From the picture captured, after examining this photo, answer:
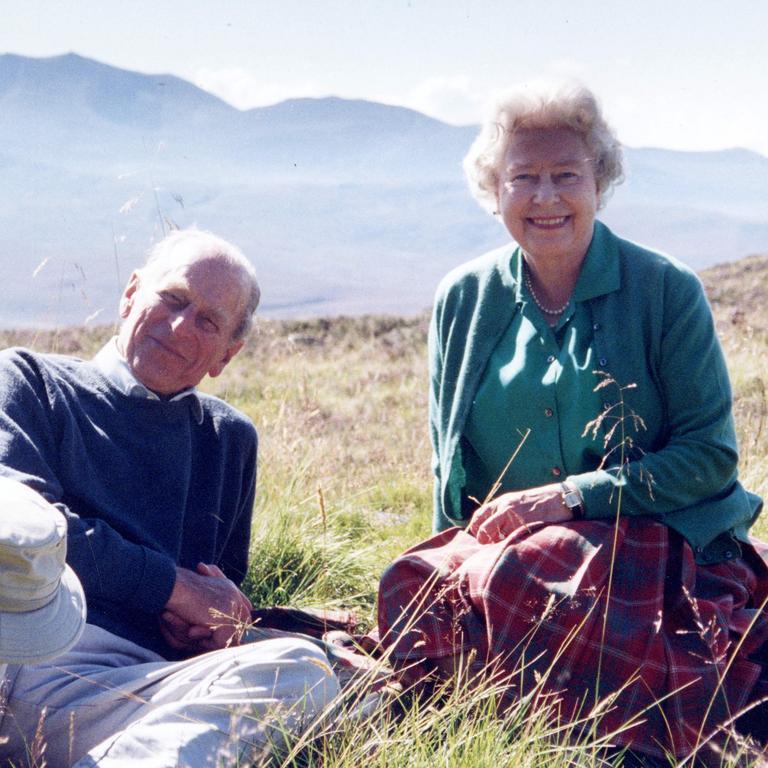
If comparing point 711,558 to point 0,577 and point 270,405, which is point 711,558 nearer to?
point 0,577

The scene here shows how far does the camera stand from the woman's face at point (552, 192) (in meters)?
3.23

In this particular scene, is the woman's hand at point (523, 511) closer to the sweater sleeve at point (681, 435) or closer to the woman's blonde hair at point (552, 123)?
the sweater sleeve at point (681, 435)

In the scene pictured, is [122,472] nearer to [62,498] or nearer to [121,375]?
[62,498]

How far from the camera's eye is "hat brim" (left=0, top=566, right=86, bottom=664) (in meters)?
1.85

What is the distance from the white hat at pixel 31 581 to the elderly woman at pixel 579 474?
1128 millimetres

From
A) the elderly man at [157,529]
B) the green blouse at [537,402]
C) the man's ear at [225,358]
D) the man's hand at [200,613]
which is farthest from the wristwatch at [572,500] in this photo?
the man's ear at [225,358]

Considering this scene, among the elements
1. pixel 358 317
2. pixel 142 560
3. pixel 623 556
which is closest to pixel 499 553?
pixel 623 556

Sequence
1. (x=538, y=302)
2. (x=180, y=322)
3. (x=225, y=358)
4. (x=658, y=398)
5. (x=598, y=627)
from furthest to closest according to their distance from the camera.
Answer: (x=538, y=302) < (x=225, y=358) < (x=658, y=398) < (x=180, y=322) < (x=598, y=627)

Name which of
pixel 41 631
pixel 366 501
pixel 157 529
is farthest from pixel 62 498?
pixel 366 501

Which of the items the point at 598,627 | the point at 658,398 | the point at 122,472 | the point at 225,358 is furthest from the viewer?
the point at 225,358

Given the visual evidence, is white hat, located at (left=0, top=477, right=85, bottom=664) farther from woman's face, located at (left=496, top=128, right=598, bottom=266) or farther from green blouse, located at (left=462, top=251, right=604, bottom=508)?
woman's face, located at (left=496, top=128, right=598, bottom=266)

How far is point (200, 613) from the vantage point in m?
2.88

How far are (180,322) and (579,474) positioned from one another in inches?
50.9

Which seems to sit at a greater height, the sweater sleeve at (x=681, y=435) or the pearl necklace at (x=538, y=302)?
the pearl necklace at (x=538, y=302)
